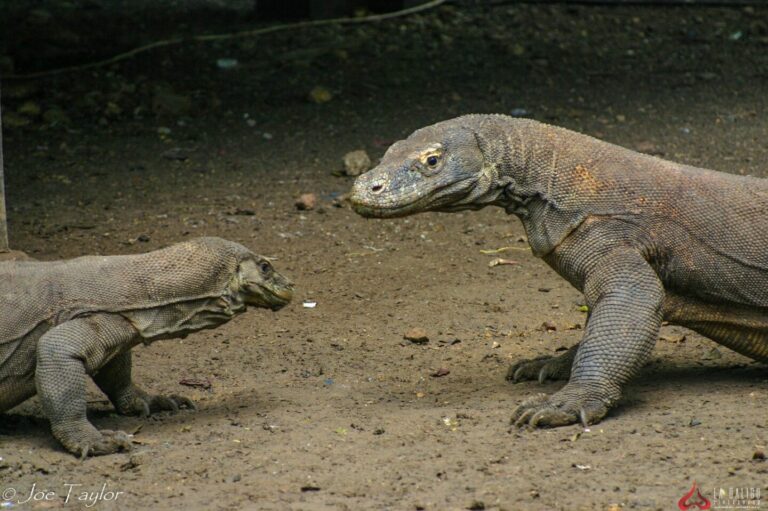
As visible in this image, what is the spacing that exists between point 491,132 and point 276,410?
162 cm

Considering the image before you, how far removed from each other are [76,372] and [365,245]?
365 cm

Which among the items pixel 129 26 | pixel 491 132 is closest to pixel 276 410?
pixel 491 132

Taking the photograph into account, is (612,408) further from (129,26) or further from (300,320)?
(129,26)

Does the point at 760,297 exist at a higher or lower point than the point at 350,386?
higher

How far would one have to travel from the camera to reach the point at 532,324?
22.3 feet

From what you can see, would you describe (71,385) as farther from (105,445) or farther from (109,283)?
(109,283)

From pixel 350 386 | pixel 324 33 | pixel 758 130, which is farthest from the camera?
pixel 324 33

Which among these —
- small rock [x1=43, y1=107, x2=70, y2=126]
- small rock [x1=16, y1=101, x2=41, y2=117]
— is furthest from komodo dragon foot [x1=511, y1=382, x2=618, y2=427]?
small rock [x1=16, y1=101, x2=41, y2=117]

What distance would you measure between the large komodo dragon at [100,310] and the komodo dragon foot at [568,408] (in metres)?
1.25

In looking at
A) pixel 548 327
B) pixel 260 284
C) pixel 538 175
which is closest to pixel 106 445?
pixel 260 284

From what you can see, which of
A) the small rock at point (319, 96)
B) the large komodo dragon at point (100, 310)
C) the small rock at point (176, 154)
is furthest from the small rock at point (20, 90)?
the large komodo dragon at point (100, 310)

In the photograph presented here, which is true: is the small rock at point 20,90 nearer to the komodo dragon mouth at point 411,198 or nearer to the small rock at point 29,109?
the small rock at point 29,109

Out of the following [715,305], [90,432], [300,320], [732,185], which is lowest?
[300,320]

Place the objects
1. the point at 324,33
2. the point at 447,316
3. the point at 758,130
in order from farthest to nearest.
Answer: the point at 324,33, the point at 758,130, the point at 447,316
